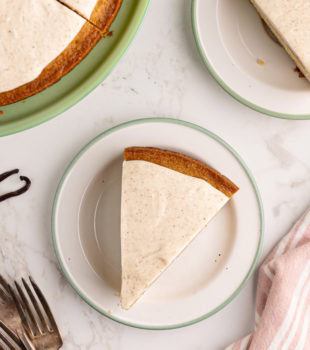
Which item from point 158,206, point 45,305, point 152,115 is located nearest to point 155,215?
point 158,206

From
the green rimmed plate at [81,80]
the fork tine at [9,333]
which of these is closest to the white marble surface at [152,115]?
the fork tine at [9,333]

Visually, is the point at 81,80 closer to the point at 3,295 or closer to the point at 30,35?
the point at 30,35

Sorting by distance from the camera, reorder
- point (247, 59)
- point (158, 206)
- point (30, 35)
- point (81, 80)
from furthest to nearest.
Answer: point (247, 59), point (158, 206), point (81, 80), point (30, 35)

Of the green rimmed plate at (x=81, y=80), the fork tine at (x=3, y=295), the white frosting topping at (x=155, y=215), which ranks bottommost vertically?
the white frosting topping at (x=155, y=215)

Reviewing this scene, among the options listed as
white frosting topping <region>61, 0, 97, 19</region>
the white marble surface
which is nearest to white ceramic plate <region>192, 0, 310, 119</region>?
the white marble surface

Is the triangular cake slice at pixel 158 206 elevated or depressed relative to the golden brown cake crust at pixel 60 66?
depressed

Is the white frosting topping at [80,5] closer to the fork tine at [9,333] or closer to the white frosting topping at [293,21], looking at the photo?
the white frosting topping at [293,21]

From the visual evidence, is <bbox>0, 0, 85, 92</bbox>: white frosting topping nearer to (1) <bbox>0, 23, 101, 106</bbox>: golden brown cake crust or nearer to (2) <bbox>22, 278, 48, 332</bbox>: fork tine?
(1) <bbox>0, 23, 101, 106</bbox>: golden brown cake crust

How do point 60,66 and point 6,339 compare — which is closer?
point 60,66
